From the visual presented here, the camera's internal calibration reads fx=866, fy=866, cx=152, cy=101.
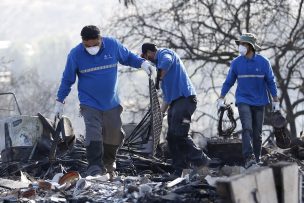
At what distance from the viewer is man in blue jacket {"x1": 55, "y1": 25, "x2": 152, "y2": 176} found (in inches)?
408

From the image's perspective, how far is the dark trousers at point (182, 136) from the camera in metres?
10.6

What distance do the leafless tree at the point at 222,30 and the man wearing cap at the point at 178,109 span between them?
1240 centimetres

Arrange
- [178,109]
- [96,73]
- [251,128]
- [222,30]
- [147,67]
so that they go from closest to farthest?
1. [96,73]
2. [147,67]
3. [178,109]
4. [251,128]
5. [222,30]

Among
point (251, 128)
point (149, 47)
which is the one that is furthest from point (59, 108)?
point (251, 128)

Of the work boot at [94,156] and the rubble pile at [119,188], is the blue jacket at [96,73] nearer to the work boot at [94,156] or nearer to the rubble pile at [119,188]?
the work boot at [94,156]

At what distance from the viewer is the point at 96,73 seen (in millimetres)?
10422

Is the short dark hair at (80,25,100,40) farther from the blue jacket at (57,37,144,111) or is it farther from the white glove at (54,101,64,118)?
the white glove at (54,101,64,118)

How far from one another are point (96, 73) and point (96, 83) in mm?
120

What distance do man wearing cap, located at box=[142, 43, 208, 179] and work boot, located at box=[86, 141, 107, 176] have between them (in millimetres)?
929

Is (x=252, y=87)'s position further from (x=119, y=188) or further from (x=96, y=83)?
(x=119, y=188)

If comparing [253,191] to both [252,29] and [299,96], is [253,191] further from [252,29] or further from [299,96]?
[299,96]

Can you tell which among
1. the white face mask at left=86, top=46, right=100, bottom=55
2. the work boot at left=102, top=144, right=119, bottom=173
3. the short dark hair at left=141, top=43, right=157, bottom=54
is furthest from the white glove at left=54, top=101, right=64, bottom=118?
the short dark hair at left=141, top=43, right=157, bottom=54

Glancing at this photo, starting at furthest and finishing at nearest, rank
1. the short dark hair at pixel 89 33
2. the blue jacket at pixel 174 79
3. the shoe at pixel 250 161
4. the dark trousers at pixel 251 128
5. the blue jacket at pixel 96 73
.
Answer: the dark trousers at pixel 251 128 < the blue jacket at pixel 174 79 < the shoe at pixel 250 161 < the blue jacket at pixel 96 73 < the short dark hair at pixel 89 33

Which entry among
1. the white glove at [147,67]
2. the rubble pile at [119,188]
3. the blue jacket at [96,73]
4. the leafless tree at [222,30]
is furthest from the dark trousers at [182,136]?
the leafless tree at [222,30]
